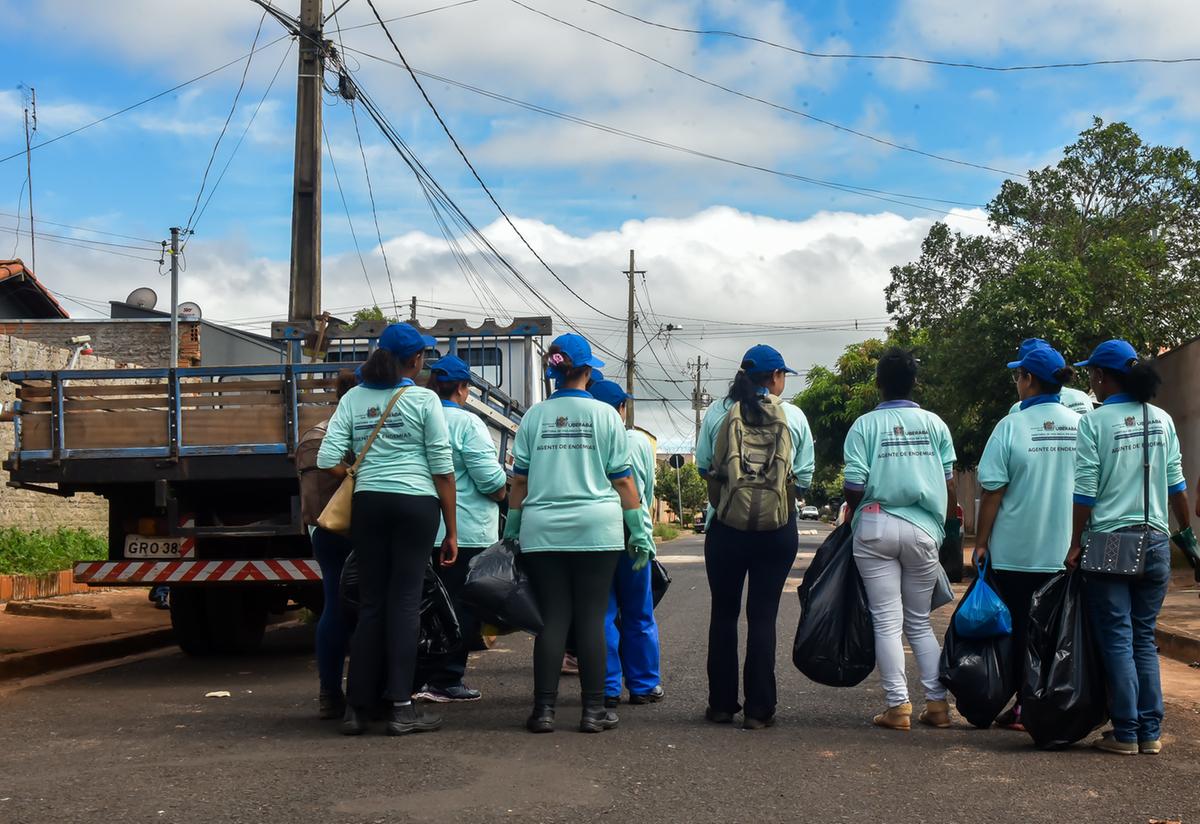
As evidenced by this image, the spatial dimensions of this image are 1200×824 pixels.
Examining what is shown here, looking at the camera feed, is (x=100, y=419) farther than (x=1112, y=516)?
Yes

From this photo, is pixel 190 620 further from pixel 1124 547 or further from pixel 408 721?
pixel 1124 547

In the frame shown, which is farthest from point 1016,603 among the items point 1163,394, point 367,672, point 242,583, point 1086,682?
point 1163,394

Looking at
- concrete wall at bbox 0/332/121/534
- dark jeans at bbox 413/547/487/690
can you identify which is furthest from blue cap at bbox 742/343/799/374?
concrete wall at bbox 0/332/121/534

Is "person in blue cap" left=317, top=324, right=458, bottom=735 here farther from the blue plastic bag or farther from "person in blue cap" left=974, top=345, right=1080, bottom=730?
"person in blue cap" left=974, top=345, right=1080, bottom=730

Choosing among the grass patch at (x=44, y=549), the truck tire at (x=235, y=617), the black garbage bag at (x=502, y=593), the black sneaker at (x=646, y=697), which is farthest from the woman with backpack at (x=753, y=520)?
the grass patch at (x=44, y=549)

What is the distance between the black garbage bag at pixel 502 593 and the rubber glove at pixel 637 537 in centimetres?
56

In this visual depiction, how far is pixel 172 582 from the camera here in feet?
27.3

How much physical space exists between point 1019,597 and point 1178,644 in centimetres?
516

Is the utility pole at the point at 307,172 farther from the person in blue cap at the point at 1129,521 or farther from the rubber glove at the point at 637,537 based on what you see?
the person in blue cap at the point at 1129,521

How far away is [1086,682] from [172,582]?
5.47 metres

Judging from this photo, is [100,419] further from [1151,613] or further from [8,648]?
[1151,613]

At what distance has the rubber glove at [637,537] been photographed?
20.7ft

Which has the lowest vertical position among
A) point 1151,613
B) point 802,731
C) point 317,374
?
point 802,731

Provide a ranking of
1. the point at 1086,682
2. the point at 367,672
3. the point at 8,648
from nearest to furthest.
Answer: the point at 1086,682, the point at 367,672, the point at 8,648
